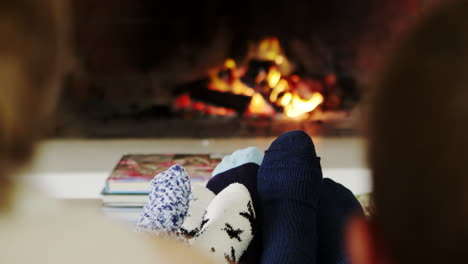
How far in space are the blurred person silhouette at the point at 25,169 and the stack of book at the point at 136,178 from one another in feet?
3.63

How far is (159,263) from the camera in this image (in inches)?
11.8

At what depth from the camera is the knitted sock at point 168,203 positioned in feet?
3.28

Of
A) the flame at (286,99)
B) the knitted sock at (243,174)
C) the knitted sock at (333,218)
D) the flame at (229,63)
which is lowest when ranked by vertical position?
the knitted sock at (333,218)

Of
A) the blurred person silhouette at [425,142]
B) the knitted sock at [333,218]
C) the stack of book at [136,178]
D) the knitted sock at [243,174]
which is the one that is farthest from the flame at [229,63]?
the blurred person silhouette at [425,142]

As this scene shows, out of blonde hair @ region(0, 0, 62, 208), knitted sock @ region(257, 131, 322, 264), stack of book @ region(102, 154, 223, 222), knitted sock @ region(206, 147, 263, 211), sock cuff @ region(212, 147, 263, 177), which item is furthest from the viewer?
stack of book @ region(102, 154, 223, 222)

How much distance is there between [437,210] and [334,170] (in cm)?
137

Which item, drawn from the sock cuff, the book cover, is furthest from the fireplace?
the sock cuff

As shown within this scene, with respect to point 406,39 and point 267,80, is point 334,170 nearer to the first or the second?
point 267,80

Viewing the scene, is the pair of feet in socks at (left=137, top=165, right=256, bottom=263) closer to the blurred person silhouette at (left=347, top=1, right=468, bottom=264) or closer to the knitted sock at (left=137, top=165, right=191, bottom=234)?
the knitted sock at (left=137, top=165, right=191, bottom=234)

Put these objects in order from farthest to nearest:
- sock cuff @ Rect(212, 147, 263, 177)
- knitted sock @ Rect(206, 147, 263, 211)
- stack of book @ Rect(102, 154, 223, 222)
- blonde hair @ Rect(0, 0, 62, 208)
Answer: stack of book @ Rect(102, 154, 223, 222)
sock cuff @ Rect(212, 147, 263, 177)
knitted sock @ Rect(206, 147, 263, 211)
blonde hair @ Rect(0, 0, 62, 208)

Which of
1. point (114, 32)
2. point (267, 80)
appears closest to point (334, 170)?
point (267, 80)

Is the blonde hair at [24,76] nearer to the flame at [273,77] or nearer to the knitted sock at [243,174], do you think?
the knitted sock at [243,174]

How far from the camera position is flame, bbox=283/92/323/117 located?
6.18ft

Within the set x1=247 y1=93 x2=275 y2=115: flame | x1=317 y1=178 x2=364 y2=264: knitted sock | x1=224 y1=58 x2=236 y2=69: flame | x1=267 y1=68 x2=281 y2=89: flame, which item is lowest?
x1=317 y1=178 x2=364 y2=264: knitted sock
